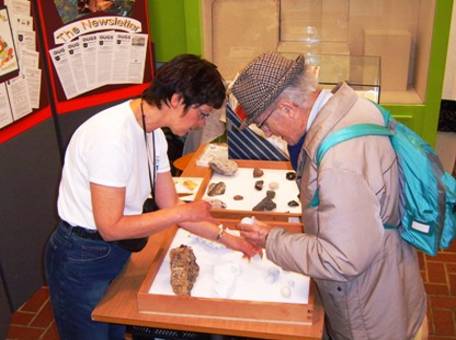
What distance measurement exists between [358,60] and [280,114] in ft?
8.05

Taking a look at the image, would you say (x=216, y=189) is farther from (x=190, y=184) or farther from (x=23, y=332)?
(x=23, y=332)

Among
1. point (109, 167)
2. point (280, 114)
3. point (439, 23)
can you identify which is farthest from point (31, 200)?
point (439, 23)

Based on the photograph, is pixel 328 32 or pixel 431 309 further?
pixel 328 32

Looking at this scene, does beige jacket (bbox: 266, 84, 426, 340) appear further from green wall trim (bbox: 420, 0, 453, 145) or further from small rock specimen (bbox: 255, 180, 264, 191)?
green wall trim (bbox: 420, 0, 453, 145)

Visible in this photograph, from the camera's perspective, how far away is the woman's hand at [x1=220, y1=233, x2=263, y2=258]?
81.7 inches

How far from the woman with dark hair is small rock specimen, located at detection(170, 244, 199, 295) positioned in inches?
6.2

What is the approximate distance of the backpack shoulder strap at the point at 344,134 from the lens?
1498 millimetres

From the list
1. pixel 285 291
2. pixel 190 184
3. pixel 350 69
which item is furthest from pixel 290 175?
pixel 350 69

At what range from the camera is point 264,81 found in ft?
5.23

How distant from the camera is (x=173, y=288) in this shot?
1.85 m

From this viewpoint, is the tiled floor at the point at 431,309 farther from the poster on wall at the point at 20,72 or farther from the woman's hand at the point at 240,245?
the woman's hand at the point at 240,245

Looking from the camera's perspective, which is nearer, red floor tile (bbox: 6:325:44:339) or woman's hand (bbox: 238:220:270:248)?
woman's hand (bbox: 238:220:270:248)

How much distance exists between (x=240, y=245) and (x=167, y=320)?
433 mm

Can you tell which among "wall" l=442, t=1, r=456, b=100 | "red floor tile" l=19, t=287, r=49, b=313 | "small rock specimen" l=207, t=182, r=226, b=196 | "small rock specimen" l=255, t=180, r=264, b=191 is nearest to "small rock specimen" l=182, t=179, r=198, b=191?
"small rock specimen" l=207, t=182, r=226, b=196
